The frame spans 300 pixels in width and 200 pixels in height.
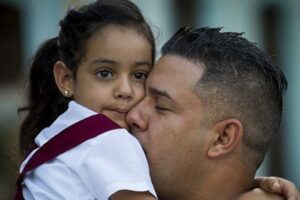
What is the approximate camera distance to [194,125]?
11.6ft

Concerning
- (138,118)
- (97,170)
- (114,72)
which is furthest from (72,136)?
(114,72)

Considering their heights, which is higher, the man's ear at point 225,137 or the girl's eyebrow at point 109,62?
the girl's eyebrow at point 109,62

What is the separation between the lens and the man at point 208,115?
354 cm

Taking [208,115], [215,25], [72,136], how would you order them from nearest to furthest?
[72,136]
[208,115]
[215,25]

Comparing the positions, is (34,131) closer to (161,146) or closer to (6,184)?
(161,146)

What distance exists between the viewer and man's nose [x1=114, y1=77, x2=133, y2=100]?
3666 millimetres

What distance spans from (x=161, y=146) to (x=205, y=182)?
25 cm

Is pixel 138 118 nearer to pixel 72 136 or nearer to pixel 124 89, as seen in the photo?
pixel 124 89

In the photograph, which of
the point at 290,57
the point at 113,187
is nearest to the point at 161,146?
the point at 113,187

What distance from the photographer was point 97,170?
3.25 metres

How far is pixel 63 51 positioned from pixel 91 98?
37cm

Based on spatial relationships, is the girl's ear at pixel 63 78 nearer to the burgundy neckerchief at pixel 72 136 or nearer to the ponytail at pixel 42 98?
the ponytail at pixel 42 98

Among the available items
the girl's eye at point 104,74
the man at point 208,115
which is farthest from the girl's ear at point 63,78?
the man at point 208,115

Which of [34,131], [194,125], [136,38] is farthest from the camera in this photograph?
[34,131]
